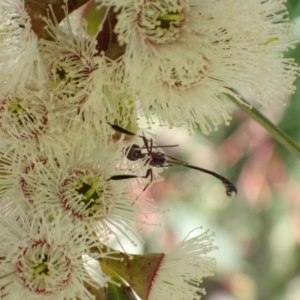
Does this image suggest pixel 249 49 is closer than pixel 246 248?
Yes

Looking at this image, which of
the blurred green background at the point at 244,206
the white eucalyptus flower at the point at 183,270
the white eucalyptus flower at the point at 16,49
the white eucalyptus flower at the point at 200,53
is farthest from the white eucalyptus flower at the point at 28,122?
the blurred green background at the point at 244,206

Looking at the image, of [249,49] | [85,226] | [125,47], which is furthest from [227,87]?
[85,226]

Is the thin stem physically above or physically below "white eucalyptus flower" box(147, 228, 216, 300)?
above

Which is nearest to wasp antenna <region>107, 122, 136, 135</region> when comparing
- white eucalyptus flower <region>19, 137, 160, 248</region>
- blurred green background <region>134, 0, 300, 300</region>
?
white eucalyptus flower <region>19, 137, 160, 248</region>

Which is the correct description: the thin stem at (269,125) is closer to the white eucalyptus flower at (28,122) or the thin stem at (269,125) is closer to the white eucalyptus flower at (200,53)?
the white eucalyptus flower at (200,53)

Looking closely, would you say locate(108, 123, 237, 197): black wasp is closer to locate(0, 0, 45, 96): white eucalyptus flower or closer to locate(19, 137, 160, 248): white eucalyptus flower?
locate(19, 137, 160, 248): white eucalyptus flower

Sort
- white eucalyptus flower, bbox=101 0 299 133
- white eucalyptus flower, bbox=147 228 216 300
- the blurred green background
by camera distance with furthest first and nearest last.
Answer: the blurred green background → white eucalyptus flower, bbox=147 228 216 300 → white eucalyptus flower, bbox=101 0 299 133

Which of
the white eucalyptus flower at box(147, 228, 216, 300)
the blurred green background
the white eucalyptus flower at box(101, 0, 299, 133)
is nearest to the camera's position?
the white eucalyptus flower at box(101, 0, 299, 133)

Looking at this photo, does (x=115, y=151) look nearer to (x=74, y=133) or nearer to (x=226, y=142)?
(x=74, y=133)

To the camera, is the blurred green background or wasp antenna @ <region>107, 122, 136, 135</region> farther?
the blurred green background
